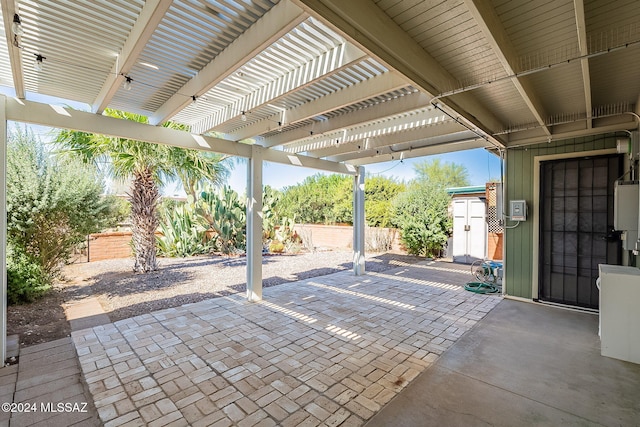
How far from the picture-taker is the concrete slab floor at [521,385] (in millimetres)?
2203

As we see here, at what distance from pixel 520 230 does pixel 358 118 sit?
12.0ft

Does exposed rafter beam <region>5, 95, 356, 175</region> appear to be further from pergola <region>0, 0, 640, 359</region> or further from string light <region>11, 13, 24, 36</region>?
string light <region>11, 13, 24, 36</region>

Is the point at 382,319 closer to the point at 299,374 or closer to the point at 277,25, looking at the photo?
the point at 299,374

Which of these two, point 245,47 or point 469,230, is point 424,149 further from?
point 469,230

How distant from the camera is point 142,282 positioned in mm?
6402

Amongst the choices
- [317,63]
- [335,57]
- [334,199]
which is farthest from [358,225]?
[334,199]

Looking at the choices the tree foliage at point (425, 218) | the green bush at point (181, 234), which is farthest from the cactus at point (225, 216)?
the tree foliage at point (425, 218)

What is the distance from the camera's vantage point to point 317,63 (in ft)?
9.37

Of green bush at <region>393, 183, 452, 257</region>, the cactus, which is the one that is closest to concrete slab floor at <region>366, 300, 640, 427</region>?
green bush at <region>393, 183, 452, 257</region>

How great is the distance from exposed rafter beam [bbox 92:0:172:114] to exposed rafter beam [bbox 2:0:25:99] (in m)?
0.66

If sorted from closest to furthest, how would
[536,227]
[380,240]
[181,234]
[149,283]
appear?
[536,227], [149,283], [181,234], [380,240]

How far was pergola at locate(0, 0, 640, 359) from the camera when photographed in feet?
6.90

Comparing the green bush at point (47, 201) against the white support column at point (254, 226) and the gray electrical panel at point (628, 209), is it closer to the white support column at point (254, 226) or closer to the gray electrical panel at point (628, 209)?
the white support column at point (254, 226)

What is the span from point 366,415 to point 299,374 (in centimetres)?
80
